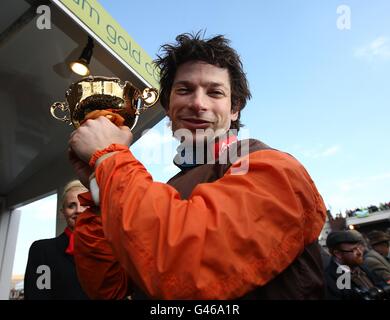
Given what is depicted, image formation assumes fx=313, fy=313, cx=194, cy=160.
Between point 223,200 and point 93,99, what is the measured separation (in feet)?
2.49

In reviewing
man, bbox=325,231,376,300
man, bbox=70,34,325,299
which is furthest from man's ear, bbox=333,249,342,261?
man, bbox=70,34,325,299

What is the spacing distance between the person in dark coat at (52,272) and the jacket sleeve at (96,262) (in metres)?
1.22

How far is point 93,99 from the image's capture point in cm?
121

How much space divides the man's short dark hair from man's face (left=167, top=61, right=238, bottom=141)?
66mm

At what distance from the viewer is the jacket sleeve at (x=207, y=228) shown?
2.06ft

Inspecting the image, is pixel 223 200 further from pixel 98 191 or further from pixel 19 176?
pixel 19 176

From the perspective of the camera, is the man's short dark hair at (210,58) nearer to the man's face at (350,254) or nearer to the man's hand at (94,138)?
the man's hand at (94,138)

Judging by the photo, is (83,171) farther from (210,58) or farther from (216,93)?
(210,58)

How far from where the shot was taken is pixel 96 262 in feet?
3.31

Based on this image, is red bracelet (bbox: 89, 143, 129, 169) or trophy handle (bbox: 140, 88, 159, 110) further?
trophy handle (bbox: 140, 88, 159, 110)

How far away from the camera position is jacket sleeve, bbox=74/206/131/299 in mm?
1006

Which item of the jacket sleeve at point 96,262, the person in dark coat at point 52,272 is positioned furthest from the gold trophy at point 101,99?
the person in dark coat at point 52,272

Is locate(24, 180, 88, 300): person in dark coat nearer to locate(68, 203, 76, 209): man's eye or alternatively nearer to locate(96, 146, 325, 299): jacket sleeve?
locate(68, 203, 76, 209): man's eye
